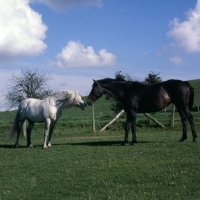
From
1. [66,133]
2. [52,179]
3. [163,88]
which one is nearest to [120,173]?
[52,179]

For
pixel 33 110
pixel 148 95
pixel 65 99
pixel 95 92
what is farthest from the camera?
pixel 33 110

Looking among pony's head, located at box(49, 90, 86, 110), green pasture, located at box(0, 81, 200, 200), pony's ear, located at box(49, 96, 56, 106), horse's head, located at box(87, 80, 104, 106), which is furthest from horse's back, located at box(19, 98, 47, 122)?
green pasture, located at box(0, 81, 200, 200)

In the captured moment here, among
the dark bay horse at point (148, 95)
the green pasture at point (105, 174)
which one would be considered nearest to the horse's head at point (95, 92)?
the dark bay horse at point (148, 95)

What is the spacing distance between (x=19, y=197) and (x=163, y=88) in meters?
8.35

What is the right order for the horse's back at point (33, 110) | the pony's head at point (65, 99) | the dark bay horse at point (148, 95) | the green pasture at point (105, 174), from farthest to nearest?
the horse's back at point (33, 110) < the pony's head at point (65, 99) < the dark bay horse at point (148, 95) < the green pasture at point (105, 174)

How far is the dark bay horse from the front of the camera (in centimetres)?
1375

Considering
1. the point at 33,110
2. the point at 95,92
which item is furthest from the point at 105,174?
the point at 33,110

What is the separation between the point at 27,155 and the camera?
1274 centimetres

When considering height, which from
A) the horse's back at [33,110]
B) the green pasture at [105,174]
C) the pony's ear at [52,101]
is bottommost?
the green pasture at [105,174]

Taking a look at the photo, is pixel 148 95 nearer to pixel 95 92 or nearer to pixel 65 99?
pixel 95 92

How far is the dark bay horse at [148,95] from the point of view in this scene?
541 inches

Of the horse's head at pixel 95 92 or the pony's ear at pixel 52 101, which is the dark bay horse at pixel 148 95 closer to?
the horse's head at pixel 95 92

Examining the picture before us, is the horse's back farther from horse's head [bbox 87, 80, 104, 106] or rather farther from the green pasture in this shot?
the green pasture

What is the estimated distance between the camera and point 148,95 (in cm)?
1405
